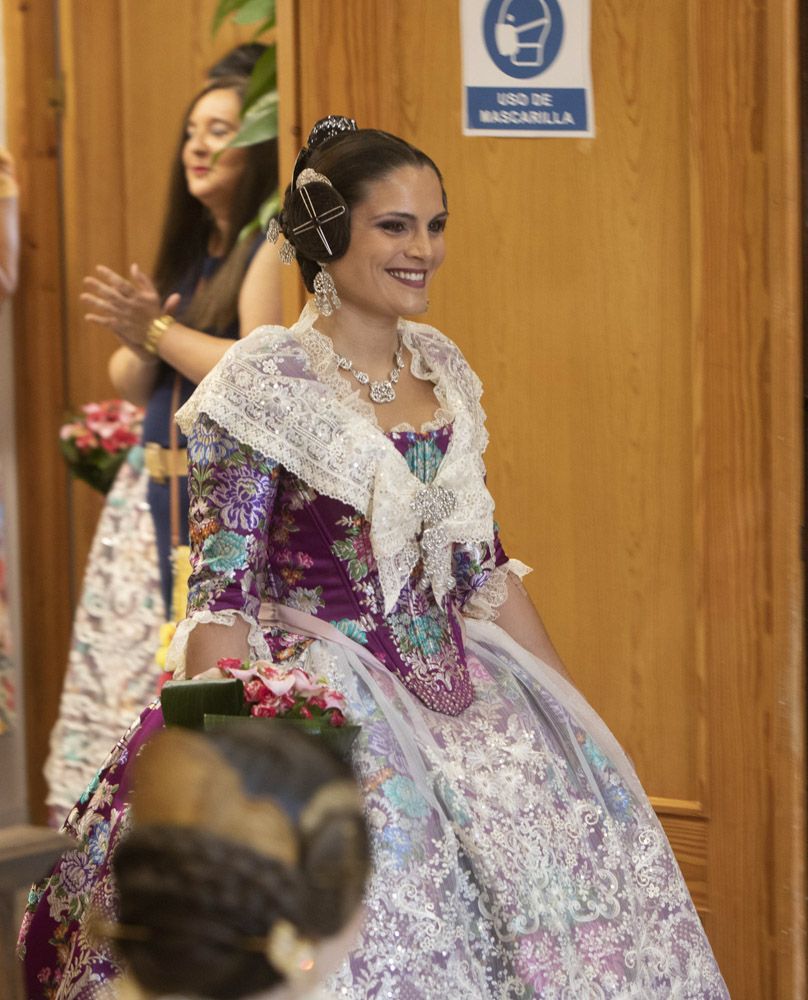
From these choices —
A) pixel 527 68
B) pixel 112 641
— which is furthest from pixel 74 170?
pixel 527 68

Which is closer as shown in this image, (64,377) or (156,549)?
(156,549)

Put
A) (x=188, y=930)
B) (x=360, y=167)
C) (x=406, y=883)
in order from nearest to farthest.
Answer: (x=188, y=930) < (x=406, y=883) < (x=360, y=167)

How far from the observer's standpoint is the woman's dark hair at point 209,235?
12.4 ft

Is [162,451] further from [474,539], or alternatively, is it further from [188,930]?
[188,930]

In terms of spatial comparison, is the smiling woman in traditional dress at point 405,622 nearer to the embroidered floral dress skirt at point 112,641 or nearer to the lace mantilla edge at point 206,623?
the lace mantilla edge at point 206,623

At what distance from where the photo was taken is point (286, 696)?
181cm

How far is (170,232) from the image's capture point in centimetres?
404

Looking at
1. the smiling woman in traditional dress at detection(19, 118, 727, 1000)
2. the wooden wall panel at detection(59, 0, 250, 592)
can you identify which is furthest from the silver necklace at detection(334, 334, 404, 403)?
the wooden wall panel at detection(59, 0, 250, 592)

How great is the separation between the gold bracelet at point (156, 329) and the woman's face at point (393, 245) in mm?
1519

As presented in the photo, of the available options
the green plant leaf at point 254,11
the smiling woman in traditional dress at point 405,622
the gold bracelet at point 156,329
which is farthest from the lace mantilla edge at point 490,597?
the green plant leaf at point 254,11

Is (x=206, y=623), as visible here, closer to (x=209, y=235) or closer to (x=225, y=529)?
(x=225, y=529)

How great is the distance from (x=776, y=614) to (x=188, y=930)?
6.43 feet

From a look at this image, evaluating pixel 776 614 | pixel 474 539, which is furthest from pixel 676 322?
pixel 474 539

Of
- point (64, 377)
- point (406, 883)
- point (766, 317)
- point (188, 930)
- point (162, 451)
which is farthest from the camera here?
point (64, 377)
